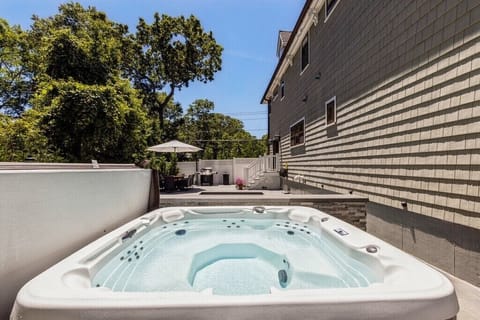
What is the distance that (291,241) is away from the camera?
12.4 feet

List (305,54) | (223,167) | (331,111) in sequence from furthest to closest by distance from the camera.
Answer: (223,167), (305,54), (331,111)

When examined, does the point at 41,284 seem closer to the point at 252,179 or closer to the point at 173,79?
the point at 252,179

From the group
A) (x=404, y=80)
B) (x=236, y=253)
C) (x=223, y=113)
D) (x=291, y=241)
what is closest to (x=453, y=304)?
(x=291, y=241)

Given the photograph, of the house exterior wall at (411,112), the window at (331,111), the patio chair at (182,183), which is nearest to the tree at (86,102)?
the patio chair at (182,183)

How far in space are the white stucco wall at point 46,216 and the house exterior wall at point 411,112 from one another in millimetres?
4365

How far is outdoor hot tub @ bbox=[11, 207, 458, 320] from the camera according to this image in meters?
1.43

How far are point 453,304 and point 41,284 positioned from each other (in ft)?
8.98

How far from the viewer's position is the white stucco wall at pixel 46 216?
6.21 feet

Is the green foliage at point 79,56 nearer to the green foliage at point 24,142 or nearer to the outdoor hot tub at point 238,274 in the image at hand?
the green foliage at point 24,142

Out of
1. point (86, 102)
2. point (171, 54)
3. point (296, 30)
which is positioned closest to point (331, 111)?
point (296, 30)

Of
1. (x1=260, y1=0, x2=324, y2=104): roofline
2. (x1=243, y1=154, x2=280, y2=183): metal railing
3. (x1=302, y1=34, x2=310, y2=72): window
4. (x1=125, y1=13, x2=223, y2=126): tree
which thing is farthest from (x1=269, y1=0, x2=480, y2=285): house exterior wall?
(x1=125, y1=13, x2=223, y2=126): tree

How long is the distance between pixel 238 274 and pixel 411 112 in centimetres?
343

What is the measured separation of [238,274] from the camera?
2904mm

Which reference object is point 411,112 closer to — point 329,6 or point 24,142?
point 329,6
